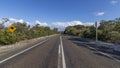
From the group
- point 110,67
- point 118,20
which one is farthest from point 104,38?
point 110,67

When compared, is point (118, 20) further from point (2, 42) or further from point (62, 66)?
point (62, 66)

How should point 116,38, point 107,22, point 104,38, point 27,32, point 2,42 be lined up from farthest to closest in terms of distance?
point 107,22
point 27,32
point 104,38
point 116,38
point 2,42

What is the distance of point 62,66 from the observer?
9.80 meters

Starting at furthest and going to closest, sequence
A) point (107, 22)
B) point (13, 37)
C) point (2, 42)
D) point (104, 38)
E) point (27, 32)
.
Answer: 1. point (107, 22)
2. point (27, 32)
3. point (104, 38)
4. point (13, 37)
5. point (2, 42)

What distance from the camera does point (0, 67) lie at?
932 centimetres

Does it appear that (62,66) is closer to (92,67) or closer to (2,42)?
(92,67)

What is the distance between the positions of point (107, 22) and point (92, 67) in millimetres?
45431

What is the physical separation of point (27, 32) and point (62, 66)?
4008 cm

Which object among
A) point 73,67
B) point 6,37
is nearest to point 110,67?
point 73,67

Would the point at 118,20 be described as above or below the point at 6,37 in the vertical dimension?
above

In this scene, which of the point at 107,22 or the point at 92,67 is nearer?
the point at 92,67

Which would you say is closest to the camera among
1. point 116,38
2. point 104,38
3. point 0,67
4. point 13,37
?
point 0,67

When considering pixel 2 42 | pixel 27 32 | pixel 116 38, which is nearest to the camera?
pixel 2 42

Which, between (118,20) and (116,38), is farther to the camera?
(118,20)
